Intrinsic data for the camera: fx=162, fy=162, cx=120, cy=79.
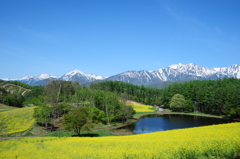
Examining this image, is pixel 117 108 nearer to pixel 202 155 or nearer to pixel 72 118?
pixel 72 118

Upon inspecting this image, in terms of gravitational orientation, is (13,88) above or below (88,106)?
above

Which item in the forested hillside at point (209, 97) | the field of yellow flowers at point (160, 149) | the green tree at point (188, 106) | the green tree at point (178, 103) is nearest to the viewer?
the field of yellow flowers at point (160, 149)

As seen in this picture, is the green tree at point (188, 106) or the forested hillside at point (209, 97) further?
the green tree at point (188, 106)

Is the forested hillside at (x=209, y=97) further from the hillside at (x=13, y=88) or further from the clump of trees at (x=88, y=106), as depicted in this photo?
the hillside at (x=13, y=88)

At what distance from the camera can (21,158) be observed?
58.7 ft

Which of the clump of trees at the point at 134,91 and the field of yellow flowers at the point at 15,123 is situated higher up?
the clump of trees at the point at 134,91

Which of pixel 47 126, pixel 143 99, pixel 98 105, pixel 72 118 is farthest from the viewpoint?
pixel 143 99

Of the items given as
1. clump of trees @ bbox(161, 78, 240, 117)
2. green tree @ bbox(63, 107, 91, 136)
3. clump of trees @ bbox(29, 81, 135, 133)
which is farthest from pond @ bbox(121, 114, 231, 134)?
green tree @ bbox(63, 107, 91, 136)

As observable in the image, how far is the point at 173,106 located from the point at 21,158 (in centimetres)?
10516

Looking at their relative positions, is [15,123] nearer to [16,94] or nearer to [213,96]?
[213,96]

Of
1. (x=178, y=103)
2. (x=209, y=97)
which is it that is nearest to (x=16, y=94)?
(x=178, y=103)

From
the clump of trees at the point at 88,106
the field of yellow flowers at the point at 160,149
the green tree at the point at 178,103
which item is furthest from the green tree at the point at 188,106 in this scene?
the field of yellow flowers at the point at 160,149

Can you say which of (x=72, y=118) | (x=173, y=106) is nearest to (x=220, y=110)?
(x=173, y=106)

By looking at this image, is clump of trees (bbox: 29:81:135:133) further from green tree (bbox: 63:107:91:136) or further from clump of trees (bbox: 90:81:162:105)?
clump of trees (bbox: 90:81:162:105)
